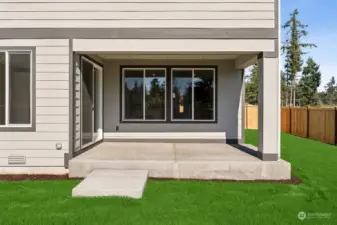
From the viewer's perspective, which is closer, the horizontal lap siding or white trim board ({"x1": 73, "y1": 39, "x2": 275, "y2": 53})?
white trim board ({"x1": 73, "y1": 39, "x2": 275, "y2": 53})

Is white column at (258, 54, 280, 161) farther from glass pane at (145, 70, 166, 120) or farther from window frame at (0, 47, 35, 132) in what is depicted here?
window frame at (0, 47, 35, 132)

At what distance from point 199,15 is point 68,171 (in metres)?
4.03

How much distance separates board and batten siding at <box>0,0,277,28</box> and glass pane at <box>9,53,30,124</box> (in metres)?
0.76

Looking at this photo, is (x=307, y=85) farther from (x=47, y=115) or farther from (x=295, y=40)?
(x=47, y=115)

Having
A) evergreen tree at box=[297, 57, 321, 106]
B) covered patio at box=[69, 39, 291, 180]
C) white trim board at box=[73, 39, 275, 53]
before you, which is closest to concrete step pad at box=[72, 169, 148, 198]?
covered patio at box=[69, 39, 291, 180]

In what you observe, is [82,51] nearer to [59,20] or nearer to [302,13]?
[59,20]

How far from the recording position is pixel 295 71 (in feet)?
96.0

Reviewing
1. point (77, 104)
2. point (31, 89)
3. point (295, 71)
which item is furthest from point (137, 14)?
point (295, 71)

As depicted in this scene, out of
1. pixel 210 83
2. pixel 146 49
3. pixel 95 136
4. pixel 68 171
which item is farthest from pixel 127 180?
pixel 210 83

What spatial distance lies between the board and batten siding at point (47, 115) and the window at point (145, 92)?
2.96 meters

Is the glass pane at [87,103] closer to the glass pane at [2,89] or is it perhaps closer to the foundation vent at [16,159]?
the foundation vent at [16,159]

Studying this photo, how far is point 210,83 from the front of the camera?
898cm

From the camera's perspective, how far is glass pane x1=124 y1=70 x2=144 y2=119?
8977 millimetres

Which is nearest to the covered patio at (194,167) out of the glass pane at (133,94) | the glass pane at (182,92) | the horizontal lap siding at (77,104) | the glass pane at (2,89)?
the horizontal lap siding at (77,104)
